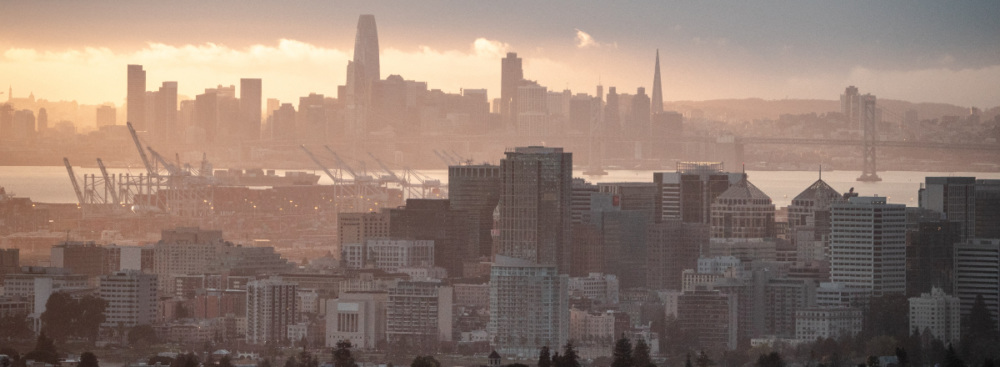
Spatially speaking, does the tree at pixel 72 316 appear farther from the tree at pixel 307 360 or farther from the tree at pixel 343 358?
the tree at pixel 343 358

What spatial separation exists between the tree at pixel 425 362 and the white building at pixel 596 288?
6.73 metres

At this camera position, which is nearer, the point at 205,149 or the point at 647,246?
the point at 647,246

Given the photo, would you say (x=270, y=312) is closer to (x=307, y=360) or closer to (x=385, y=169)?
(x=307, y=360)

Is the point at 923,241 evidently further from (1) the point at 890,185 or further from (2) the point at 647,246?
(1) the point at 890,185

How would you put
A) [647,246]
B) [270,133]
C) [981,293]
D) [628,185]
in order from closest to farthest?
[981,293] < [647,246] < [628,185] < [270,133]

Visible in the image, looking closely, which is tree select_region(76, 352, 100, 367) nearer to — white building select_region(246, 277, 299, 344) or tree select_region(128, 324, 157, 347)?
tree select_region(128, 324, 157, 347)

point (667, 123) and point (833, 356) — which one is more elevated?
point (667, 123)

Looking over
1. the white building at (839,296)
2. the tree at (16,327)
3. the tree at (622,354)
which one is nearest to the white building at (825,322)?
the white building at (839,296)

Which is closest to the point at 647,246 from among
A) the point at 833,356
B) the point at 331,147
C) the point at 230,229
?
the point at 833,356

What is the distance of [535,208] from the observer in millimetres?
37906

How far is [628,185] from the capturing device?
45.6 m

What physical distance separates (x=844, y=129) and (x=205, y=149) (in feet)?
52.9

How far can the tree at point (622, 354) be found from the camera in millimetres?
28594

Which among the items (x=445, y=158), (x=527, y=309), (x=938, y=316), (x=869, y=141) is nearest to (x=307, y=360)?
(x=527, y=309)
